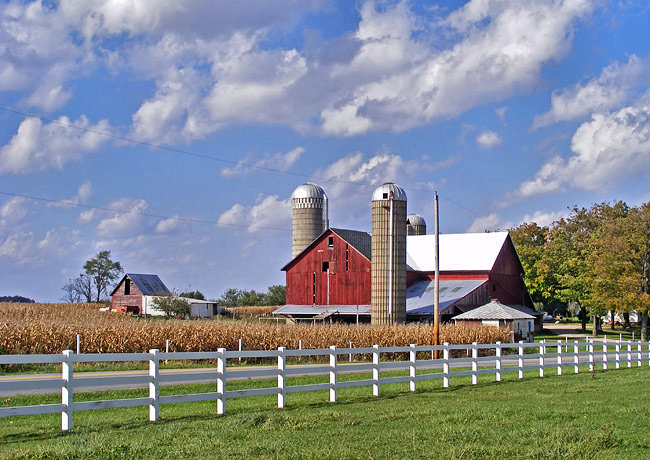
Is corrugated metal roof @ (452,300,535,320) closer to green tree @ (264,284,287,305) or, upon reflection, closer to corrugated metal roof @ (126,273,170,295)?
corrugated metal roof @ (126,273,170,295)

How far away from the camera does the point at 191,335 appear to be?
38406 mm

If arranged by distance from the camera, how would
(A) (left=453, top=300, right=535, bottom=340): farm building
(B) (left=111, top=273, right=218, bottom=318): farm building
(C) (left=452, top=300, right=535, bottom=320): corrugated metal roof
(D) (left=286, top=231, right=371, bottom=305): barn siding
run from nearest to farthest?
(A) (left=453, top=300, right=535, bottom=340): farm building → (C) (left=452, top=300, right=535, bottom=320): corrugated metal roof → (D) (left=286, top=231, right=371, bottom=305): barn siding → (B) (left=111, top=273, right=218, bottom=318): farm building

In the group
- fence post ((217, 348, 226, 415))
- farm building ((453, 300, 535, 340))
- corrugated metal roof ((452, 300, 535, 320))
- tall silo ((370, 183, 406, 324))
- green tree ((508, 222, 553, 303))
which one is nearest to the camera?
fence post ((217, 348, 226, 415))

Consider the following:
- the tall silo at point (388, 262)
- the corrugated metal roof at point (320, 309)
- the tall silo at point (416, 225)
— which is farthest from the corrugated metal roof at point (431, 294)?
the tall silo at point (416, 225)

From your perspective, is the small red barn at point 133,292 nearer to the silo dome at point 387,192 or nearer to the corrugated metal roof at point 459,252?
the corrugated metal roof at point 459,252

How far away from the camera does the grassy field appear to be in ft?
36.2

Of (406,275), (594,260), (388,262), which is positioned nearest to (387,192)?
(388,262)

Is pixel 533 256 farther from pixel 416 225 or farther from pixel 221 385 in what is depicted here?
pixel 221 385

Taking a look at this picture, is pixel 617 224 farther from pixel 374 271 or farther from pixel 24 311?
pixel 24 311

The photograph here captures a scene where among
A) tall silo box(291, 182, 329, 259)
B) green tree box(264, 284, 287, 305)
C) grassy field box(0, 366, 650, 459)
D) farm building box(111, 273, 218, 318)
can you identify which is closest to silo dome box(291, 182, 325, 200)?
tall silo box(291, 182, 329, 259)

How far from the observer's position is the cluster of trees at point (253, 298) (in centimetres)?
11575

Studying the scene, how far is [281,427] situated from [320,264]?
56.3m

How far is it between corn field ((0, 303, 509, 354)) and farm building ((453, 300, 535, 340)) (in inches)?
90.9

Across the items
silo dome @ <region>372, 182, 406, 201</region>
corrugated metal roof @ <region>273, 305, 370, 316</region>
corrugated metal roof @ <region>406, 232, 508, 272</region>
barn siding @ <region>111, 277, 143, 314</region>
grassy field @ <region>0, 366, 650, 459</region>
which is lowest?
grassy field @ <region>0, 366, 650, 459</region>
